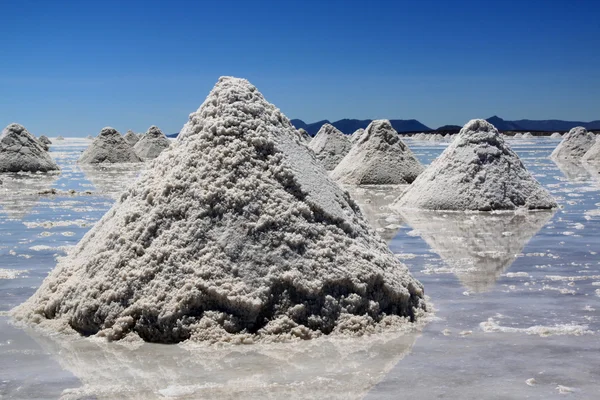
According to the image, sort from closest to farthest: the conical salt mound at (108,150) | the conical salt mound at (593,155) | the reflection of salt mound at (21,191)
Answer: the reflection of salt mound at (21,191) → the conical salt mound at (593,155) → the conical salt mound at (108,150)

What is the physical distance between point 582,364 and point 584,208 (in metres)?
7.21

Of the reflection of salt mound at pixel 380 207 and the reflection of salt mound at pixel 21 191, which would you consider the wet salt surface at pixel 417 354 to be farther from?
the reflection of salt mound at pixel 21 191

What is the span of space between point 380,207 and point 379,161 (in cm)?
482

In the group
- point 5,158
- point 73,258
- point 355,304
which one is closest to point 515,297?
point 355,304

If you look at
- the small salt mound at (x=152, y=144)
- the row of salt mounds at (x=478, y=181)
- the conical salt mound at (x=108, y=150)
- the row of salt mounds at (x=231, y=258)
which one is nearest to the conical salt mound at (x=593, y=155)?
the conical salt mound at (x=108, y=150)

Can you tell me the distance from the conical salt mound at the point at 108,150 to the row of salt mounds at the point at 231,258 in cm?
2124

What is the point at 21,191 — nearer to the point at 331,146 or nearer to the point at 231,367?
the point at 331,146

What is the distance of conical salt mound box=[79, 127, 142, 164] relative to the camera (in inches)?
1009

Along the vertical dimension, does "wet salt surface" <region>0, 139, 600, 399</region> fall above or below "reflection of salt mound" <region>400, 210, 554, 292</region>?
below

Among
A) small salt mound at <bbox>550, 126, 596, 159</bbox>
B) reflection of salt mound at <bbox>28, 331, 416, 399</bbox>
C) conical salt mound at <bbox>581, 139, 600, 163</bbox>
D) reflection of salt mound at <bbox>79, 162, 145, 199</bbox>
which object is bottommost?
reflection of salt mound at <bbox>28, 331, 416, 399</bbox>

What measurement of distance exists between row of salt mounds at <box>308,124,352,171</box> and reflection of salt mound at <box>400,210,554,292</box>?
9.53 metres

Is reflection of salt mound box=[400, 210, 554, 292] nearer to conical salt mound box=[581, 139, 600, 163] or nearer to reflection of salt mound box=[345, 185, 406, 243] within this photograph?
reflection of salt mound box=[345, 185, 406, 243]

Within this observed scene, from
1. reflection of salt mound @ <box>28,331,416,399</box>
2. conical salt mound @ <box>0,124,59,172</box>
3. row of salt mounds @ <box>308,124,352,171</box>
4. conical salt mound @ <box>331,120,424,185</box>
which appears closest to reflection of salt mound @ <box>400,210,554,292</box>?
reflection of salt mound @ <box>28,331,416,399</box>

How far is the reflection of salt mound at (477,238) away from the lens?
5.75 m
